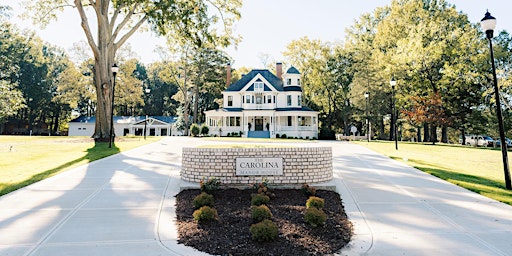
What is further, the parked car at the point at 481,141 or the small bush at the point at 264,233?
the parked car at the point at 481,141

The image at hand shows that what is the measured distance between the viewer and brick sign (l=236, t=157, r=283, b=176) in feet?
26.3

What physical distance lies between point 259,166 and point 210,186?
4.99ft

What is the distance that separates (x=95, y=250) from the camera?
14.4 ft

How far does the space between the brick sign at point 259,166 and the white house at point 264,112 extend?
23.9 meters

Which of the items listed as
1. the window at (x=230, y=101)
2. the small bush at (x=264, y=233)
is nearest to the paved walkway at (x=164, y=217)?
the small bush at (x=264, y=233)

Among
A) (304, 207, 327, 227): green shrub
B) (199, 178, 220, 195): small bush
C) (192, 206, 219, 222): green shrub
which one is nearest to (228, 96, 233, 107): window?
(199, 178, 220, 195): small bush

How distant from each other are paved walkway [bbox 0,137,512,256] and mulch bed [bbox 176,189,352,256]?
25 centimetres

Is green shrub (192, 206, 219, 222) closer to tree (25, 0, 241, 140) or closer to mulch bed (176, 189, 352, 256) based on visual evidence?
mulch bed (176, 189, 352, 256)

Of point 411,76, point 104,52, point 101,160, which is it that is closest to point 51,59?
point 104,52

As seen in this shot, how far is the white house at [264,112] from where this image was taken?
3322cm

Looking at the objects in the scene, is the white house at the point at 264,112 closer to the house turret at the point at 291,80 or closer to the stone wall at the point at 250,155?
the house turret at the point at 291,80

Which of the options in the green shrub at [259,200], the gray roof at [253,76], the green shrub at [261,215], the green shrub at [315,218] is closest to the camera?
the green shrub at [315,218]

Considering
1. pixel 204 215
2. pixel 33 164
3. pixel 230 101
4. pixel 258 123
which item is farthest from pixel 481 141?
pixel 33 164

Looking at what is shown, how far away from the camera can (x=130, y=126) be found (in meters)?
47.8
